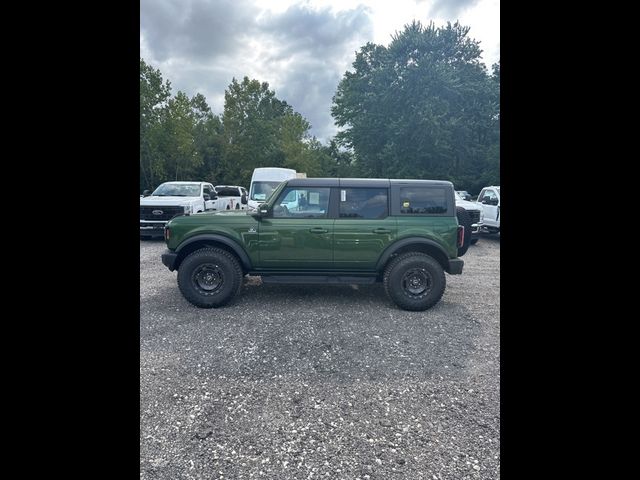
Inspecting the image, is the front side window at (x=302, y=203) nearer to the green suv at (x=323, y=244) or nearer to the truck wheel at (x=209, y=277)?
the green suv at (x=323, y=244)

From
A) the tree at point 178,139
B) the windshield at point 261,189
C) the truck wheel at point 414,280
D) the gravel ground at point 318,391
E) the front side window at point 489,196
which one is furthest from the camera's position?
the tree at point 178,139

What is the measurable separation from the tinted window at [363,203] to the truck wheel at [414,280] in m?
0.73

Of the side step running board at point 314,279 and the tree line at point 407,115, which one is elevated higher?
the tree line at point 407,115

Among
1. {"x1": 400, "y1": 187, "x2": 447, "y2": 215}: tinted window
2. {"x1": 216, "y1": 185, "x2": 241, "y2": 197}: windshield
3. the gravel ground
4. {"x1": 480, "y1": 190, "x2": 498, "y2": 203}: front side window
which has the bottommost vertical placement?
the gravel ground

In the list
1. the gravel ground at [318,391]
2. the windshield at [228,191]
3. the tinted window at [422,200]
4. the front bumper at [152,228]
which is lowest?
the gravel ground at [318,391]

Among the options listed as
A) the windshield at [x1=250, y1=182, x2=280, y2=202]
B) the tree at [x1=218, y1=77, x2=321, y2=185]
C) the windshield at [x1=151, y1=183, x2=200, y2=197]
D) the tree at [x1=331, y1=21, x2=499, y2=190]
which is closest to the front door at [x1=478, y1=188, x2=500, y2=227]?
the windshield at [x1=250, y1=182, x2=280, y2=202]

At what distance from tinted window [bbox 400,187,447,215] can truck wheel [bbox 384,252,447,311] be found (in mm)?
650

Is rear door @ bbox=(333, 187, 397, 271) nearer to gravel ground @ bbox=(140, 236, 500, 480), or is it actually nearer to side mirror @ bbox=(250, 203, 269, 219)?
→ gravel ground @ bbox=(140, 236, 500, 480)

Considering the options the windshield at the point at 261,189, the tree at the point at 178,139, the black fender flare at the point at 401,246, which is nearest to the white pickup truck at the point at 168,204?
the windshield at the point at 261,189

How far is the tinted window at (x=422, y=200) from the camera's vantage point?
479 centimetres

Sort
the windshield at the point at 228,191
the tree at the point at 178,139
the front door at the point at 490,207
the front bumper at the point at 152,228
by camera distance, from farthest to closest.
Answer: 1. the tree at the point at 178,139
2. the windshield at the point at 228,191
3. the front door at the point at 490,207
4. the front bumper at the point at 152,228

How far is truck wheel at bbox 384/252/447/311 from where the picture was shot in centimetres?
457
